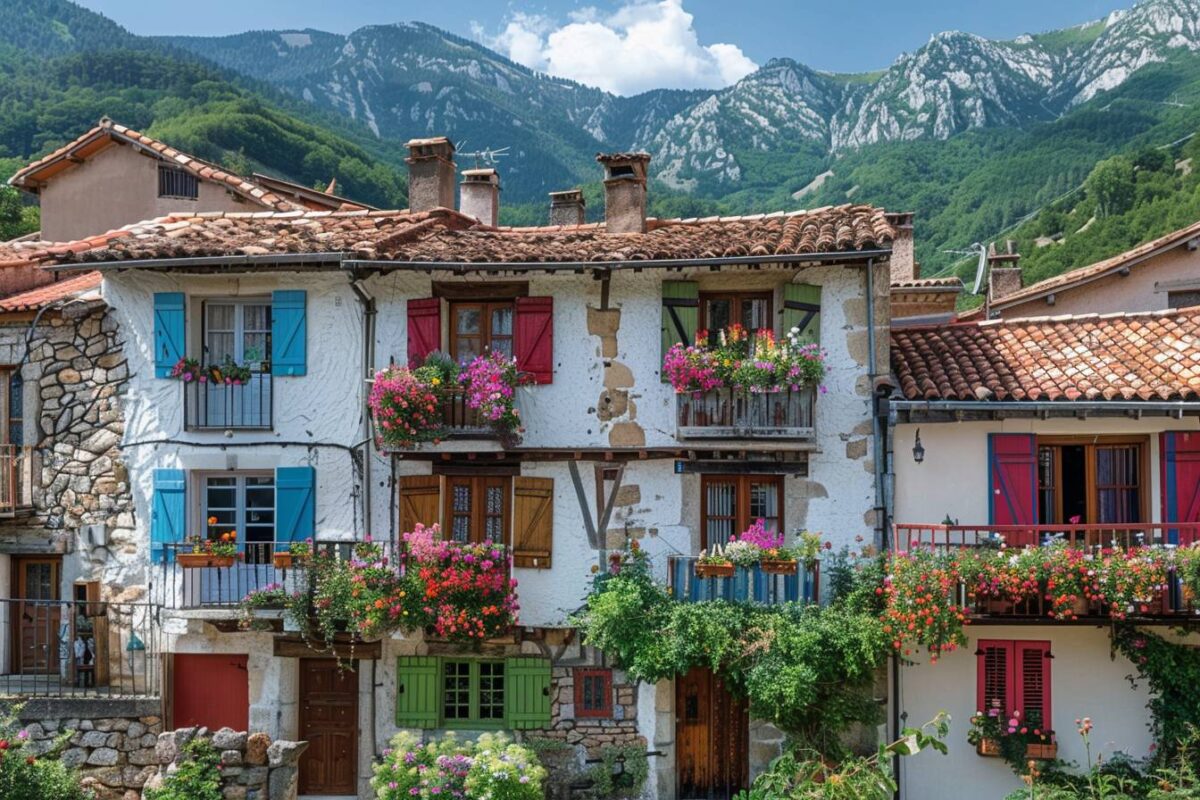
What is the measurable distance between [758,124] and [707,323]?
8897cm

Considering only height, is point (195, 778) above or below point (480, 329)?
below

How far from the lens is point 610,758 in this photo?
1479 centimetres

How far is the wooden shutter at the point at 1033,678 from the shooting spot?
565 inches

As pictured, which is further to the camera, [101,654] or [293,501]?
[101,654]

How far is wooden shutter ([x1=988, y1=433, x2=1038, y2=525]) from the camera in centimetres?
1448

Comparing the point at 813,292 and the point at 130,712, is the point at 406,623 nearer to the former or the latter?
the point at 130,712

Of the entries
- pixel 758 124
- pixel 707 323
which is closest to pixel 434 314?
pixel 707 323

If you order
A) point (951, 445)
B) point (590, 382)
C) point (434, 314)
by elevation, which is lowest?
point (951, 445)

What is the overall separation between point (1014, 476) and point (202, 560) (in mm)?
11290

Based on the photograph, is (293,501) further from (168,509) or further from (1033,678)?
(1033,678)

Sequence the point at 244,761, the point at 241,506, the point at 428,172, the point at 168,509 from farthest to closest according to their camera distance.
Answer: the point at 428,172 → the point at 241,506 → the point at 168,509 → the point at 244,761

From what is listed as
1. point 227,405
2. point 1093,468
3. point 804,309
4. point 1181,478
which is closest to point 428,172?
point 227,405

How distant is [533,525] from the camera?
14.9 metres

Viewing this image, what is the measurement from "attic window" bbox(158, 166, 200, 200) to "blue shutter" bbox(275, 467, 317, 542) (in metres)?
9.73
